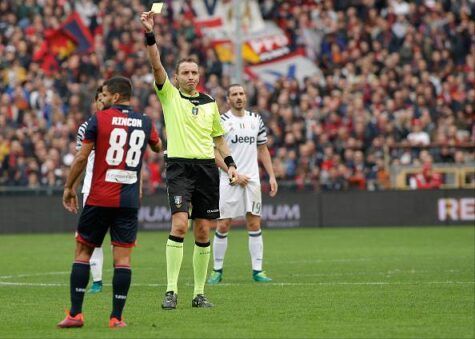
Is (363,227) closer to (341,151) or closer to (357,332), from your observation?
(341,151)

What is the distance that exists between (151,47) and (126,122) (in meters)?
1.63

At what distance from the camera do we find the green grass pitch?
10.8m

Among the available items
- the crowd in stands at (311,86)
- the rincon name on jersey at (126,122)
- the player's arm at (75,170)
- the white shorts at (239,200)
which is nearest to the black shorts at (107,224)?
the player's arm at (75,170)

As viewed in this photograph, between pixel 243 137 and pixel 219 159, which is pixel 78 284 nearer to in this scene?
pixel 219 159

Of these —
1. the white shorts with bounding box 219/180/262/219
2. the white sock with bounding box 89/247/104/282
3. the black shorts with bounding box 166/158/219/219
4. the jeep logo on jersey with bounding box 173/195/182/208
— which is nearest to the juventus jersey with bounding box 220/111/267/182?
the white shorts with bounding box 219/180/262/219

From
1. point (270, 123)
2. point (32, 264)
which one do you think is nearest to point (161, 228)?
point (270, 123)

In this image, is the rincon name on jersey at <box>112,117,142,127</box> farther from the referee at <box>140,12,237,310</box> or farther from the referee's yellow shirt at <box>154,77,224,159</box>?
the referee's yellow shirt at <box>154,77,224,159</box>

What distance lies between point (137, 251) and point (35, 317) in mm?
11305

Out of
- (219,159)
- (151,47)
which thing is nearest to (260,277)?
(219,159)

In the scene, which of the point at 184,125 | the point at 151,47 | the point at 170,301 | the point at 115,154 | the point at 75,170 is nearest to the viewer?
the point at 75,170

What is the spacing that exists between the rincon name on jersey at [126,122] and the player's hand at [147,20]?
1.41m

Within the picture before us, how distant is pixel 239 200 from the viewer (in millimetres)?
16859

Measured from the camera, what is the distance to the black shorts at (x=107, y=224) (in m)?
11.1

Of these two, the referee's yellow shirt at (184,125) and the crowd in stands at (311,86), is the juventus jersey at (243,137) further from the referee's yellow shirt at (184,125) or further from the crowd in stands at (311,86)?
the crowd in stands at (311,86)
